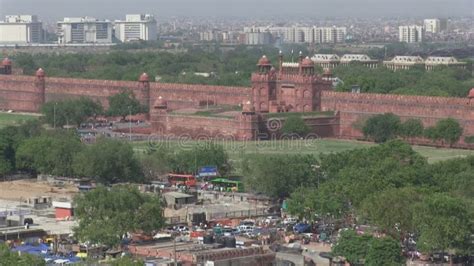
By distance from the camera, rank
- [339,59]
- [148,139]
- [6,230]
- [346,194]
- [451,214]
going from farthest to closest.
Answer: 1. [339,59]
2. [148,139]
3. [346,194]
4. [6,230]
5. [451,214]

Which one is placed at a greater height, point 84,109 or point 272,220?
point 84,109

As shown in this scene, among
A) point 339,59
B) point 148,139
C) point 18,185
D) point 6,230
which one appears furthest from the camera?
point 339,59

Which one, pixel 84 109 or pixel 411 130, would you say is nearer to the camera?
pixel 411 130

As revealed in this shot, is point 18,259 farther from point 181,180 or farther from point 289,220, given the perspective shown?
point 181,180

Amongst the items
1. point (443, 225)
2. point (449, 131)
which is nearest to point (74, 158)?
point (449, 131)

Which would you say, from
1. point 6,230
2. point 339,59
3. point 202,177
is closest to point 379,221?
point 6,230

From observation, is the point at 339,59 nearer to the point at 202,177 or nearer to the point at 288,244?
the point at 202,177

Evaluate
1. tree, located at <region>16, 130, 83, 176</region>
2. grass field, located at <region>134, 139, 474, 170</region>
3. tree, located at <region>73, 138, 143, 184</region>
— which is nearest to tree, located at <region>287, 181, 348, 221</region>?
tree, located at <region>73, 138, 143, 184</region>

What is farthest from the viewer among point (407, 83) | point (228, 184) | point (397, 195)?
point (407, 83)
